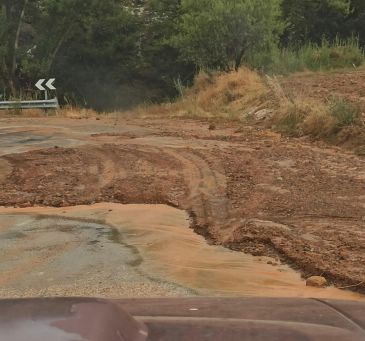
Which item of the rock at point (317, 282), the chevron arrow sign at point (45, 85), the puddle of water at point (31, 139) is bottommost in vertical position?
the puddle of water at point (31, 139)

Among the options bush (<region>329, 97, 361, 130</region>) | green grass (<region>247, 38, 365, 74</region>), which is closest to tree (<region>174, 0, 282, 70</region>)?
green grass (<region>247, 38, 365, 74</region>)

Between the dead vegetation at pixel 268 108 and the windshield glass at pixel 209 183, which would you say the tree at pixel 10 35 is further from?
the dead vegetation at pixel 268 108

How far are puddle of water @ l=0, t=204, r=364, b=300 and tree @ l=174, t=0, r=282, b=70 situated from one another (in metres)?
17.0

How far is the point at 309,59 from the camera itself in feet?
84.3

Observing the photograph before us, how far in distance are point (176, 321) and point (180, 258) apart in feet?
13.7

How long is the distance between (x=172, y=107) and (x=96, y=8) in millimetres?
14274

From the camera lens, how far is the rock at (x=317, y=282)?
17.4ft

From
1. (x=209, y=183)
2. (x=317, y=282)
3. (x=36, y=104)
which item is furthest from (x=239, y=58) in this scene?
(x=317, y=282)

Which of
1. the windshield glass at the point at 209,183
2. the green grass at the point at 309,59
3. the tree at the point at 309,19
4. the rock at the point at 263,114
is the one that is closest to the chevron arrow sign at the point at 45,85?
the windshield glass at the point at 209,183

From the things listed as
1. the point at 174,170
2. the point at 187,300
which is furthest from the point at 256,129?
the point at 187,300

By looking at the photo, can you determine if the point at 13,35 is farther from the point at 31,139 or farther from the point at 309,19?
the point at 31,139

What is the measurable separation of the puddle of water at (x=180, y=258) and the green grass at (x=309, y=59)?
57.1 feet

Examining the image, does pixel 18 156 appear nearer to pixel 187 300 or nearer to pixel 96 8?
pixel 187 300

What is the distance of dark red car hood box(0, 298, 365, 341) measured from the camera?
163cm
